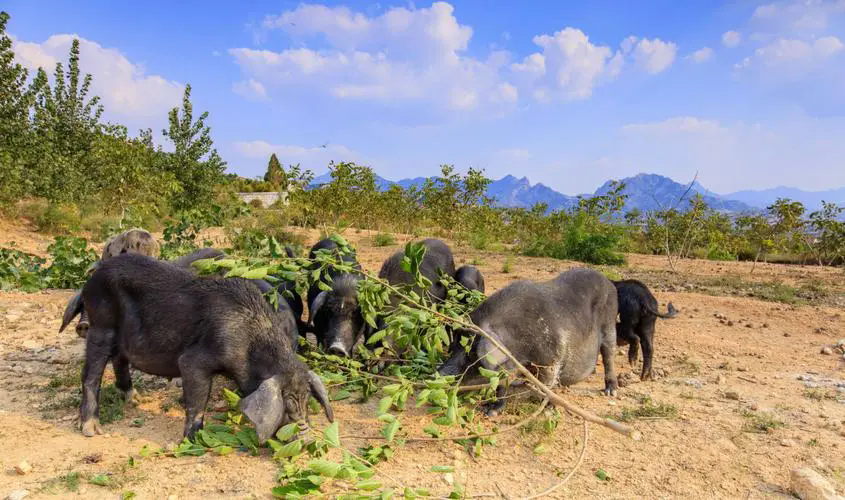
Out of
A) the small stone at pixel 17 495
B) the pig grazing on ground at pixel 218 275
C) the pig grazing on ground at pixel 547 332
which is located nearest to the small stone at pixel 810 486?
the pig grazing on ground at pixel 547 332

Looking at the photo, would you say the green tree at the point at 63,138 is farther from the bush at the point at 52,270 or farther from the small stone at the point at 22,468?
the small stone at the point at 22,468

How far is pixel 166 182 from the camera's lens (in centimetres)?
2114

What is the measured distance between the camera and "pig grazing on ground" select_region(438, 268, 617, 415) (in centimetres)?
488

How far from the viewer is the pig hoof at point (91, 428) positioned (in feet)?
13.5

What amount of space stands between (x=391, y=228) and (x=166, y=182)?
1577cm

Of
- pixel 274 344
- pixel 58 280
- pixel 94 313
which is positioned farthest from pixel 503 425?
pixel 58 280

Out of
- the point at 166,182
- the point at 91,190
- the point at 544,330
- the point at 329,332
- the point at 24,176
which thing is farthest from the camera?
the point at 91,190

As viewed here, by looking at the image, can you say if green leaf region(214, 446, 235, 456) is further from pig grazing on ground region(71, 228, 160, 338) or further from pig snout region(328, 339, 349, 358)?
pig grazing on ground region(71, 228, 160, 338)

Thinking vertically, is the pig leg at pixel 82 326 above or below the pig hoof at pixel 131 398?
above

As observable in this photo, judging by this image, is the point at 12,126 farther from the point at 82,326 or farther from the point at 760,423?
the point at 760,423

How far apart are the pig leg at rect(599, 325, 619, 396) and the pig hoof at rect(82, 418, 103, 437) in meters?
4.89

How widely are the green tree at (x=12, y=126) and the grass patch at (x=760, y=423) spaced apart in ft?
69.9

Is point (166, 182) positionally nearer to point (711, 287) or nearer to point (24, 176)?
point (24, 176)

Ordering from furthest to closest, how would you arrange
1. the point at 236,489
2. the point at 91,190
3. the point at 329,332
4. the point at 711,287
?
the point at 91,190, the point at 711,287, the point at 329,332, the point at 236,489
